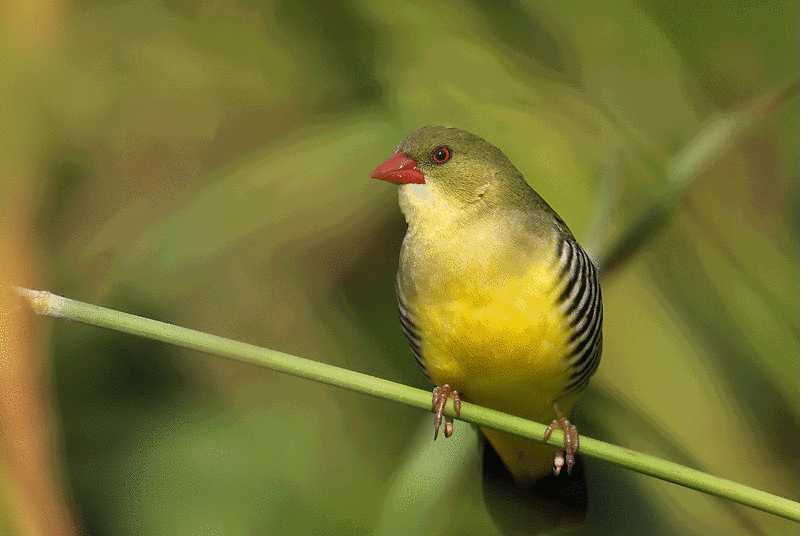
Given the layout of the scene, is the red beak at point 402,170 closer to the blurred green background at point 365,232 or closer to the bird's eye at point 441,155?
the bird's eye at point 441,155

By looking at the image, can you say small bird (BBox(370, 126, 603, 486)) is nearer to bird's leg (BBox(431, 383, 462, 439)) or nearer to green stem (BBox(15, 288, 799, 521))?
bird's leg (BBox(431, 383, 462, 439))

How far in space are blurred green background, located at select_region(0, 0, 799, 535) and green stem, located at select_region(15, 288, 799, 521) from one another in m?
0.32

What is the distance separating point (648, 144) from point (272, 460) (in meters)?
0.66

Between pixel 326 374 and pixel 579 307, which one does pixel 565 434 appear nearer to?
pixel 579 307

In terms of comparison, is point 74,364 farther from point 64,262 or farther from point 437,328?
point 437,328

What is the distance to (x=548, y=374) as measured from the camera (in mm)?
894

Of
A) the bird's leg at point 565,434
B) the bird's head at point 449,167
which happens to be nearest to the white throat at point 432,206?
the bird's head at point 449,167

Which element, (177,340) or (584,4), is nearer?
(177,340)

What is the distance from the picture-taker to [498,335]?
85cm

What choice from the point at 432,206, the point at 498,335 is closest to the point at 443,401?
the point at 498,335

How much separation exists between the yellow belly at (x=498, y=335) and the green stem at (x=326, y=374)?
6.5 inches

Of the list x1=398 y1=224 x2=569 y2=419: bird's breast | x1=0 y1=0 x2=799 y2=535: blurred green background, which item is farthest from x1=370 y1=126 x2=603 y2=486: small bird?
x1=0 y1=0 x2=799 y2=535: blurred green background

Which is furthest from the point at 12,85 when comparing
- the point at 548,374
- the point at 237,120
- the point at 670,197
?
the point at 670,197

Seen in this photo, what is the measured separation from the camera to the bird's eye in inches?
34.8
